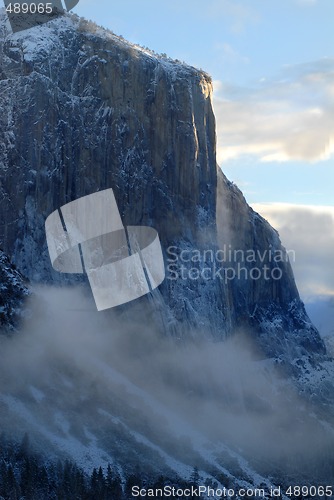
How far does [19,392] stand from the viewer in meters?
200

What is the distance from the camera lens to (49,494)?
178 metres

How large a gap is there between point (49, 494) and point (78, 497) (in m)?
4.24

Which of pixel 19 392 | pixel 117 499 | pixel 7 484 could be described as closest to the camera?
pixel 7 484

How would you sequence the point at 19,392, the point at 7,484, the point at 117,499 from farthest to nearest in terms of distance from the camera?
1. the point at 19,392
2. the point at 117,499
3. the point at 7,484

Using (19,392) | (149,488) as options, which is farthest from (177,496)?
(19,392)

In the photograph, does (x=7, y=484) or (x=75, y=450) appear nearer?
(x=7, y=484)

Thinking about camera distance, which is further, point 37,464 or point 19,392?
point 19,392

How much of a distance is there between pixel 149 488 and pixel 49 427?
18.5m

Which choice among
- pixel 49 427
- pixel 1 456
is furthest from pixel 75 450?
pixel 1 456

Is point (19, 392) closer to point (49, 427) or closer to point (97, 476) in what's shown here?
point (49, 427)

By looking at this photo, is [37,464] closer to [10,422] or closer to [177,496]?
[10,422]

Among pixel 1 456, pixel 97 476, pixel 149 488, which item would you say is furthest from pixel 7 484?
pixel 149 488

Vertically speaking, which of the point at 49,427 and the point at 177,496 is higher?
the point at 49,427

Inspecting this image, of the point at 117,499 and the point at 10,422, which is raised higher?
the point at 10,422
